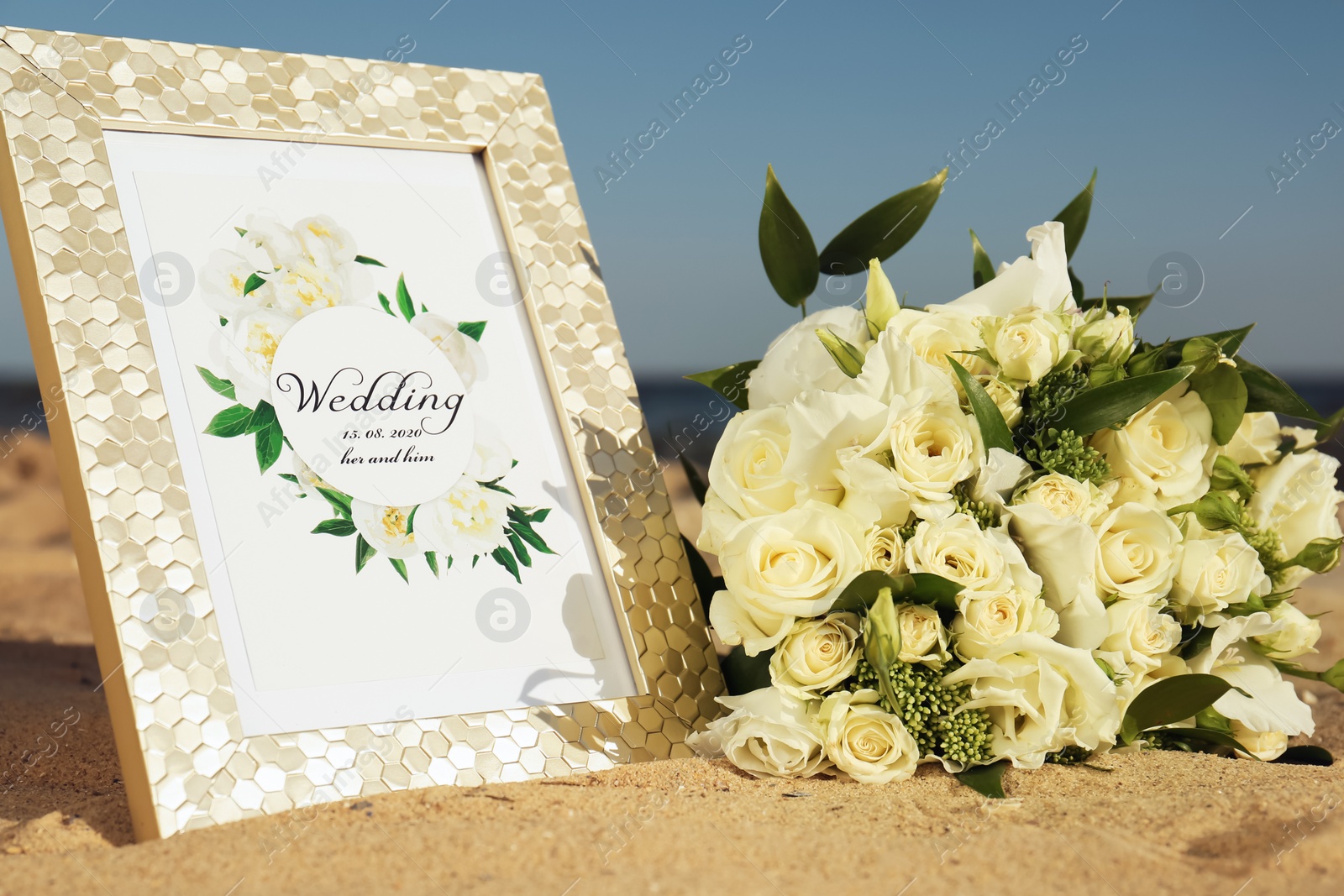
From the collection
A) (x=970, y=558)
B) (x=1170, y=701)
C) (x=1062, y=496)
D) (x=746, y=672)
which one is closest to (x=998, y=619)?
(x=970, y=558)

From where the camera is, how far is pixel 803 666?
4.03 feet

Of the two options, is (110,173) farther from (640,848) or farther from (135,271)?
(640,848)

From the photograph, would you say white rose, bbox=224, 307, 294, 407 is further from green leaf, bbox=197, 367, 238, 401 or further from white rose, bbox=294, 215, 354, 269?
white rose, bbox=294, 215, 354, 269

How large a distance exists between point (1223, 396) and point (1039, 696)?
1.62ft

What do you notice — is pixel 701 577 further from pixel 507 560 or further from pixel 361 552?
pixel 361 552

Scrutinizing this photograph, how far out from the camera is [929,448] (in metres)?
1.27

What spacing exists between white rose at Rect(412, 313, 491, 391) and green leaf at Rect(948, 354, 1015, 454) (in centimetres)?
64

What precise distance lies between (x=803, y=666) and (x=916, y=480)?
0.26 metres

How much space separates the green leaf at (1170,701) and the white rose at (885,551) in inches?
14.6

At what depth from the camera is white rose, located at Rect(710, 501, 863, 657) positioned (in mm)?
1219

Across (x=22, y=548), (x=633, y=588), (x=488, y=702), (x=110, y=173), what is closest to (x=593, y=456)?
(x=633, y=588)

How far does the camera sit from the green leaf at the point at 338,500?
1264 millimetres

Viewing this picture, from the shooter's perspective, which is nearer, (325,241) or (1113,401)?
(1113,401)

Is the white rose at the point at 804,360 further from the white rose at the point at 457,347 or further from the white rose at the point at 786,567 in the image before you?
the white rose at the point at 457,347
